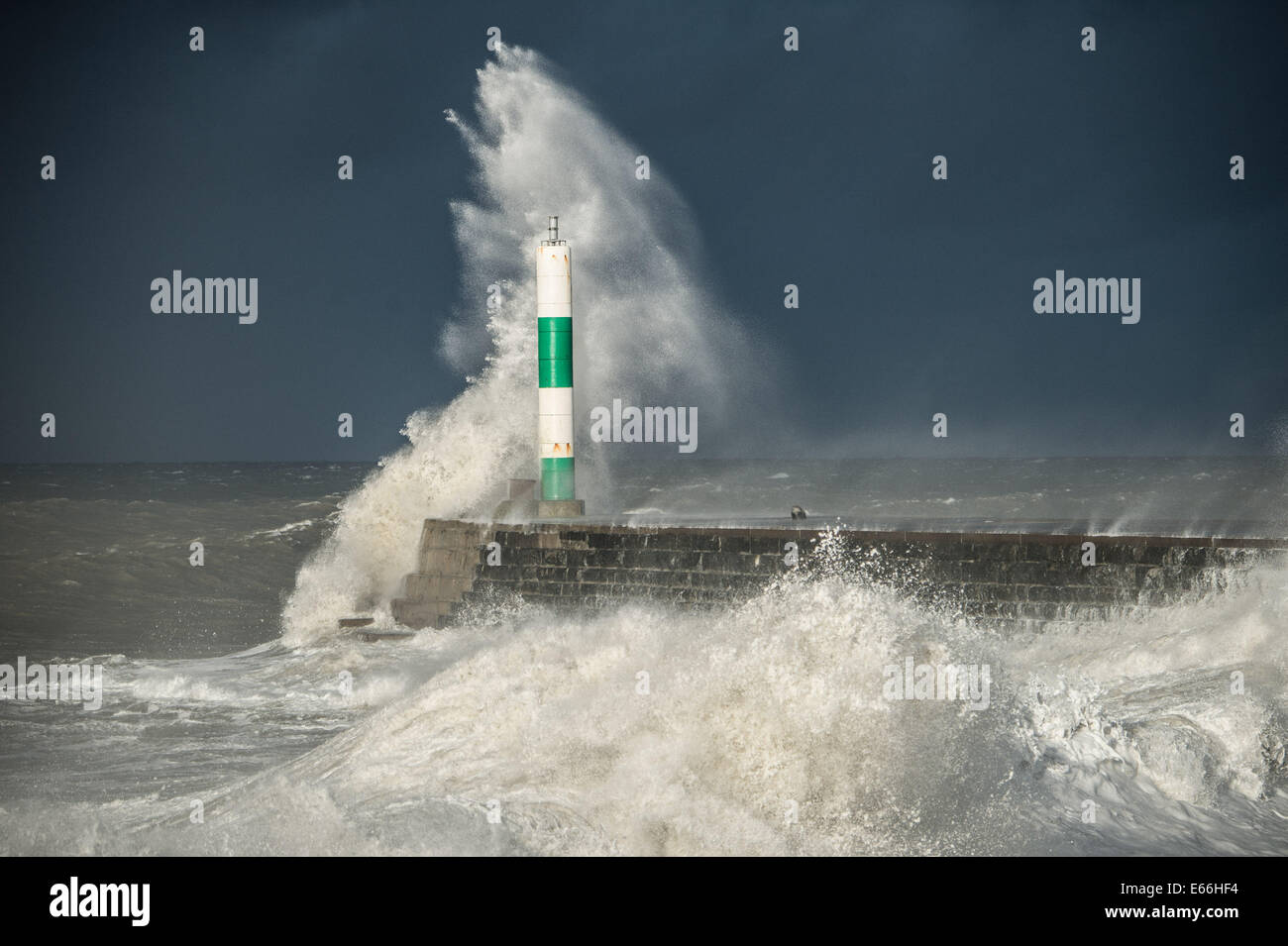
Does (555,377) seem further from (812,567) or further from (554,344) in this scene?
(812,567)

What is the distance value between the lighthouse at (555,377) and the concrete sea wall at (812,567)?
56.9 inches

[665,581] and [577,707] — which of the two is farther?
[665,581]

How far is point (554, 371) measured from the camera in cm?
1552

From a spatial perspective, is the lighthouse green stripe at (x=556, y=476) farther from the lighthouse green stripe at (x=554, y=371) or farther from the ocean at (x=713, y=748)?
the ocean at (x=713, y=748)

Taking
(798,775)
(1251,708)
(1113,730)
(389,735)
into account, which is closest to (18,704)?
(389,735)

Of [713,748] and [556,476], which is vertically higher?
[556,476]

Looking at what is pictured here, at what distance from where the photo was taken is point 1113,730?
712cm

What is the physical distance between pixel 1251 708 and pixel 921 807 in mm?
3068

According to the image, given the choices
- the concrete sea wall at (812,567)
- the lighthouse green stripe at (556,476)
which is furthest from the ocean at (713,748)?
the lighthouse green stripe at (556,476)

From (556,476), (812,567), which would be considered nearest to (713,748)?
(812,567)

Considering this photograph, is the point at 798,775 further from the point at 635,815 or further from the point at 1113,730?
the point at 1113,730

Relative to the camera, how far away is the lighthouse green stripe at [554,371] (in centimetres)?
1552

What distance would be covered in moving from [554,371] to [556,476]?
1.31 metres

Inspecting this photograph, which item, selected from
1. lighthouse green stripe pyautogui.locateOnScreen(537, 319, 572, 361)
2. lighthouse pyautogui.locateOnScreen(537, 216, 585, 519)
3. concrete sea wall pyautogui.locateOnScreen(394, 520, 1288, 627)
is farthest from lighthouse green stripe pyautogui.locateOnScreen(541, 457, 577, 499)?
concrete sea wall pyautogui.locateOnScreen(394, 520, 1288, 627)
